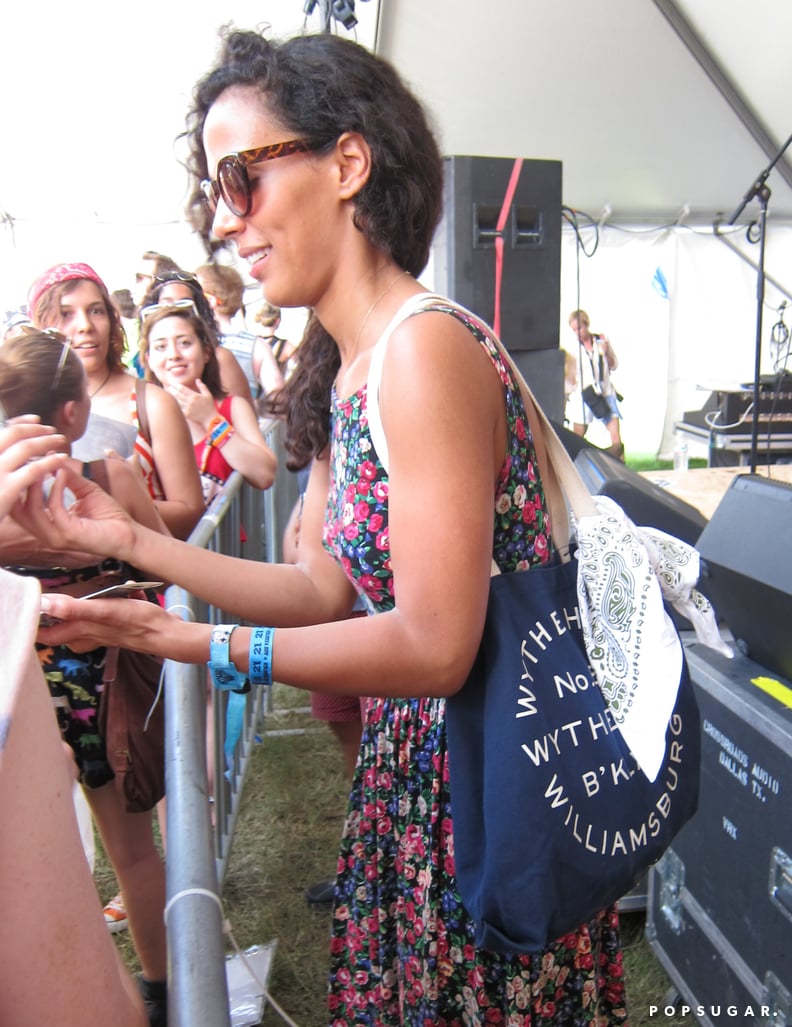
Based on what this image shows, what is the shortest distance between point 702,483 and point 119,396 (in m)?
2.94

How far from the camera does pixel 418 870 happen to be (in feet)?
3.99

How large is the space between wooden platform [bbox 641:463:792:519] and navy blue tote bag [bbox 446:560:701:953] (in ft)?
8.44

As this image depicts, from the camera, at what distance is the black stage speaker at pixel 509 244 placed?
3527 mm

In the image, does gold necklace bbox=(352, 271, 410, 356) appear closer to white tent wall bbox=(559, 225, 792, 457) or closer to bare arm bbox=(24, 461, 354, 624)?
bare arm bbox=(24, 461, 354, 624)

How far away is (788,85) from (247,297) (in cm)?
508

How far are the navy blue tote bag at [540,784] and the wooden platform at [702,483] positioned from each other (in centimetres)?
257

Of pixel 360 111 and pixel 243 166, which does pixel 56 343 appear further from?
pixel 360 111

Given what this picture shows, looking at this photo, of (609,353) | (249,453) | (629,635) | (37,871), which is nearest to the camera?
(37,871)

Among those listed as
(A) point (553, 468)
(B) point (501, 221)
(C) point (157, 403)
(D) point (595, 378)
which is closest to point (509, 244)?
(B) point (501, 221)

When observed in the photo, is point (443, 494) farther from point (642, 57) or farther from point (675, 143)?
point (675, 143)

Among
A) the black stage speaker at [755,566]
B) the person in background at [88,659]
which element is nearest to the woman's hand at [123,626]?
the person in background at [88,659]

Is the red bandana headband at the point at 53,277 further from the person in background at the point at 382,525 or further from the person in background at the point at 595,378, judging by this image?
the person in background at the point at 595,378

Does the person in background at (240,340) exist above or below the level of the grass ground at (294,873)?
above

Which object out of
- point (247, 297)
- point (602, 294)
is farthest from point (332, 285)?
point (602, 294)
